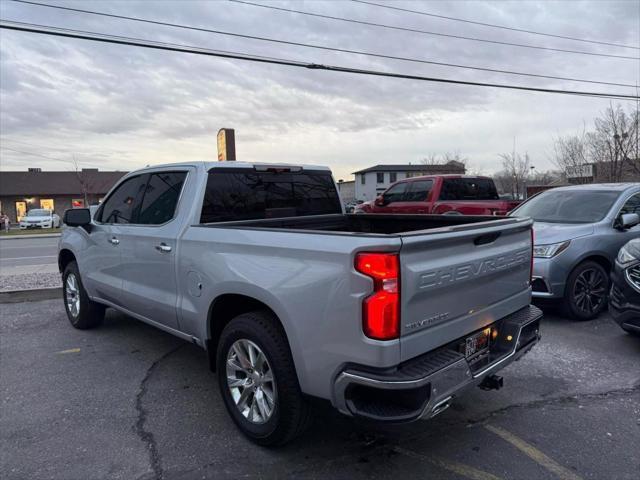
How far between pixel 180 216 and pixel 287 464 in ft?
6.60

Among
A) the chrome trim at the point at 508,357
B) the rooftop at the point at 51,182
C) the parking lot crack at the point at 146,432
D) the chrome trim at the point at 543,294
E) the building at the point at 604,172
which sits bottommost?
the parking lot crack at the point at 146,432

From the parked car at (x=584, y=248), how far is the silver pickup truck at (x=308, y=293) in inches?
92.1

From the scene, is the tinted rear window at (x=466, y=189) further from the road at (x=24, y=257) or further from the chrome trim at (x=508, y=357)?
the road at (x=24, y=257)

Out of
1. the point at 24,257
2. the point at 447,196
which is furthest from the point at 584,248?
the point at 24,257

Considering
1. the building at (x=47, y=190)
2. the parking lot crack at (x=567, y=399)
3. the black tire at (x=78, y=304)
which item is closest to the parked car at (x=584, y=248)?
the parking lot crack at (x=567, y=399)

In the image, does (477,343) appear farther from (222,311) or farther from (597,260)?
(597,260)

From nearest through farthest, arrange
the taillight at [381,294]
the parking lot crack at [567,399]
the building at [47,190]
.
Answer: the taillight at [381,294], the parking lot crack at [567,399], the building at [47,190]

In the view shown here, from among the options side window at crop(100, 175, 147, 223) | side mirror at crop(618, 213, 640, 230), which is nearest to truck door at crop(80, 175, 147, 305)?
side window at crop(100, 175, 147, 223)

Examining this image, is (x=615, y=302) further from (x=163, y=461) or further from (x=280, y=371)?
(x=163, y=461)

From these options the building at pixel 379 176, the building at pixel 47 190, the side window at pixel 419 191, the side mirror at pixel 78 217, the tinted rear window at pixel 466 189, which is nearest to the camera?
the side mirror at pixel 78 217

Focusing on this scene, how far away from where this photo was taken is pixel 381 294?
7.56ft

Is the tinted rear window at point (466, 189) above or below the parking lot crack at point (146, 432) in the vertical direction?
above

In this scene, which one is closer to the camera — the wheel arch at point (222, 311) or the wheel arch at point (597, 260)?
the wheel arch at point (222, 311)

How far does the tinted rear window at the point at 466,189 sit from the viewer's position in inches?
454
